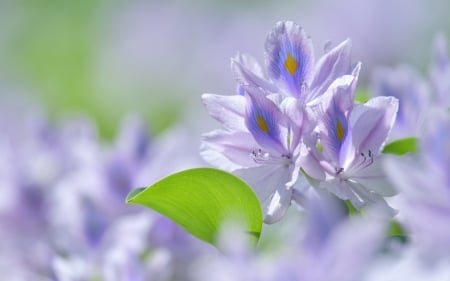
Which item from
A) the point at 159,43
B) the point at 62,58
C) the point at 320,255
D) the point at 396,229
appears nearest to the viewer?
the point at 320,255

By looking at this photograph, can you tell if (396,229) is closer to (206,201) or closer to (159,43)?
(206,201)

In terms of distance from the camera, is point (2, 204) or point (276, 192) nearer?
point (276, 192)

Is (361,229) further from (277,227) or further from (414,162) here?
(277,227)

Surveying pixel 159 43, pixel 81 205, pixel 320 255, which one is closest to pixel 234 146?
pixel 320 255

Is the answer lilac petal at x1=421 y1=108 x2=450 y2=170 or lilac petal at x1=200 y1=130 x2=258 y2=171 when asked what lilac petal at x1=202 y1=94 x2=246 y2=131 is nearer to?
lilac petal at x1=200 y1=130 x2=258 y2=171

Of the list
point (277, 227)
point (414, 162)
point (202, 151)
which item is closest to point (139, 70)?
point (277, 227)

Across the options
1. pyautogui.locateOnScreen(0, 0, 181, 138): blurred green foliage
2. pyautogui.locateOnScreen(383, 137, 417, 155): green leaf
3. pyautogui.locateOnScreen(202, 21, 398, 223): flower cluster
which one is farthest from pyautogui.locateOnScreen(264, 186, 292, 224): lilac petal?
pyautogui.locateOnScreen(0, 0, 181, 138): blurred green foliage

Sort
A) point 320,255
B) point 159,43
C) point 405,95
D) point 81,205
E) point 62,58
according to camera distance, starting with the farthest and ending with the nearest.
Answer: point 159,43 → point 62,58 → point 81,205 → point 405,95 → point 320,255
